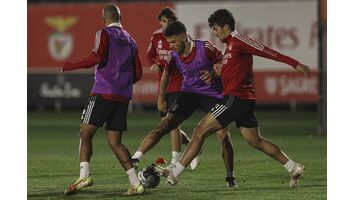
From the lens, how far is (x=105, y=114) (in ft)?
36.9

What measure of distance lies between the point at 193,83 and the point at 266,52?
1645 mm

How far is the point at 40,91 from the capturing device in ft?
102

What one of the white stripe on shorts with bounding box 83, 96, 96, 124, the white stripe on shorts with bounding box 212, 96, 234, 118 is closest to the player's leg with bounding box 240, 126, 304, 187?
the white stripe on shorts with bounding box 212, 96, 234, 118

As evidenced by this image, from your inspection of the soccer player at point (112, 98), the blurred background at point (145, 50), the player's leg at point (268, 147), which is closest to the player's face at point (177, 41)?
the soccer player at point (112, 98)

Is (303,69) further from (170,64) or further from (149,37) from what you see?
(149,37)

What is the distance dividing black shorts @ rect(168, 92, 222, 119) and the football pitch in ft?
2.79

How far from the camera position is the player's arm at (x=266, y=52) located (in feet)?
36.0

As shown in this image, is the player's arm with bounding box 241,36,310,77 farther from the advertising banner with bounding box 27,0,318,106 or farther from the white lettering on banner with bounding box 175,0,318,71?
the white lettering on banner with bounding box 175,0,318,71

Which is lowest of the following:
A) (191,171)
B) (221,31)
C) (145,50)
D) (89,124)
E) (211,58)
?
(191,171)

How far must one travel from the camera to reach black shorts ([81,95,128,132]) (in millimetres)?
11242

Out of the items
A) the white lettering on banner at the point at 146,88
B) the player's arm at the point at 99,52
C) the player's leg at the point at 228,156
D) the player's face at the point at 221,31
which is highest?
the player's face at the point at 221,31

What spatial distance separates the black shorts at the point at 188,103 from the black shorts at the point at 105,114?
1500 mm

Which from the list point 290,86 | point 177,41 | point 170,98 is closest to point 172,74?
point 170,98

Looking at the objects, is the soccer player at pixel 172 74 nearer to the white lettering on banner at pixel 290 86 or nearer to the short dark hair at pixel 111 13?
the short dark hair at pixel 111 13
